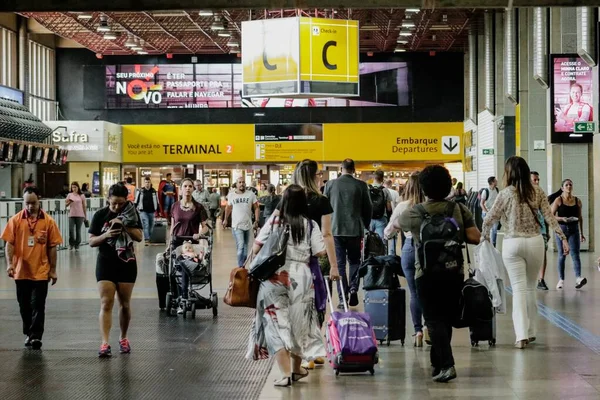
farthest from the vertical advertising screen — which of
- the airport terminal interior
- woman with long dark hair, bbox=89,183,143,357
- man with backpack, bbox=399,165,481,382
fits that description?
man with backpack, bbox=399,165,481,382

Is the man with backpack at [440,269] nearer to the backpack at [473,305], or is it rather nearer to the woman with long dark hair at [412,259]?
the backpack at [473,305]

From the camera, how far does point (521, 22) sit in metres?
29.3

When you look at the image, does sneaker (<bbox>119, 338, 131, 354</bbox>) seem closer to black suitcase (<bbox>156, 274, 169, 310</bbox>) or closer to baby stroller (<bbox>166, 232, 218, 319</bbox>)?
baby stroller (<bbox>166, 232, 218, 319</bbox>)

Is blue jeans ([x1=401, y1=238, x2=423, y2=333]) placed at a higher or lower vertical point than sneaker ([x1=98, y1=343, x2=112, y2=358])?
higher

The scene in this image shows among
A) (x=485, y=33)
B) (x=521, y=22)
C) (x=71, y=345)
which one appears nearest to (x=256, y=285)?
(x=71, y=345)

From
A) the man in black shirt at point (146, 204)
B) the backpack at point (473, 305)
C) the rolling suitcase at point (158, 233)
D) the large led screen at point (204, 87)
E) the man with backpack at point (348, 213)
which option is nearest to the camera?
the backpack at point (473, 305)

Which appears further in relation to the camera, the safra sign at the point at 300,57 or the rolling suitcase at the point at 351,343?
the safra sign at the point at 300,57

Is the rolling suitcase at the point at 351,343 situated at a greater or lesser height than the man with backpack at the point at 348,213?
lesser

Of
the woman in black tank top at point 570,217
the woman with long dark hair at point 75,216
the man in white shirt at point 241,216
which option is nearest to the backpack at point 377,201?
the man in white shirt at point 241,216

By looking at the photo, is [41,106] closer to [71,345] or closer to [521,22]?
[521,22]

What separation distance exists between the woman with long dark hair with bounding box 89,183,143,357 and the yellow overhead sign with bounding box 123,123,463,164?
115 feet

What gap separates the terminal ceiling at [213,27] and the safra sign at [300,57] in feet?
34.5

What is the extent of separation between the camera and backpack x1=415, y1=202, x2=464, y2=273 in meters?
7.80

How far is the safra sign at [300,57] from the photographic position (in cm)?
2267
